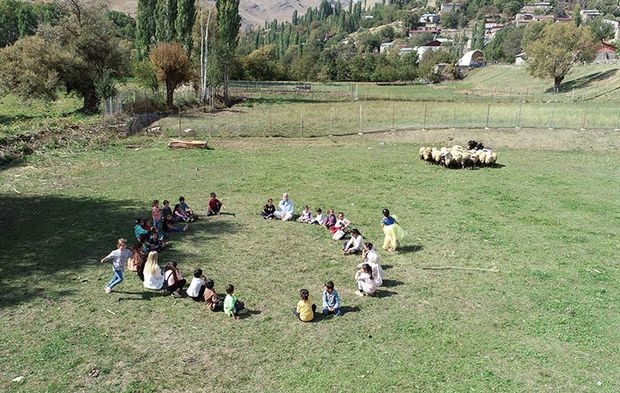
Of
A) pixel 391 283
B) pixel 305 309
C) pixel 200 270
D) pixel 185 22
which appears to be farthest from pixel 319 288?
pixel 185 22

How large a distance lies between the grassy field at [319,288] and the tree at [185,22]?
97.5 feet

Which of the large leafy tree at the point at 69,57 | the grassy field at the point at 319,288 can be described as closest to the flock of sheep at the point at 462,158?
the grassy field at the point at 319,288

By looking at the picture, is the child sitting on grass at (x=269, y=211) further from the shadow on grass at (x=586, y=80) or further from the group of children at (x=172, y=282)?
the shadow on grass at (x=586, y=80)

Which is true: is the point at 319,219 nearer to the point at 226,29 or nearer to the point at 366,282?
the point at 366,282

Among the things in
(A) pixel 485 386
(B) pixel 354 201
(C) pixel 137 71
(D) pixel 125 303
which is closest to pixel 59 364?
(D) pixel 125 303

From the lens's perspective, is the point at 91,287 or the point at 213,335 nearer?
the point at 213,335

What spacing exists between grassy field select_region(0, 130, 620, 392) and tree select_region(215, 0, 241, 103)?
106ft

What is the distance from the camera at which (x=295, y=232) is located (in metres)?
16.7

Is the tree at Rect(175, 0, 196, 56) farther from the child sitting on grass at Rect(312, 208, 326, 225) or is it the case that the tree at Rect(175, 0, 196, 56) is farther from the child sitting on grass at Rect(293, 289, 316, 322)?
the child sitting on grass at Rect(293, 289, 316, 322)

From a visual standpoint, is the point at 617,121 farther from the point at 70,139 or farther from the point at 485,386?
the point at 70,139

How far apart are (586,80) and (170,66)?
5645cm

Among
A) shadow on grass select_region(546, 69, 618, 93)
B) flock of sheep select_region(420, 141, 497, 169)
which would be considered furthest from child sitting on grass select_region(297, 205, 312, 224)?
shadow on grass select_region(546, 69, 618, 93)

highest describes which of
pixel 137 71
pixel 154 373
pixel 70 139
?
pixel 137 71

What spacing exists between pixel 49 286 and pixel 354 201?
11.8m
